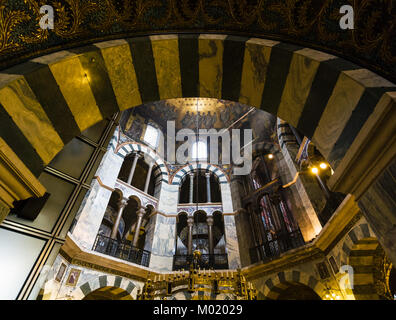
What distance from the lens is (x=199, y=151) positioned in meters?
13.8

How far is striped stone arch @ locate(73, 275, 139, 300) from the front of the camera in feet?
21.6

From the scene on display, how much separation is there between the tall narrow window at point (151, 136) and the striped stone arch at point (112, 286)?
7305 millimetres

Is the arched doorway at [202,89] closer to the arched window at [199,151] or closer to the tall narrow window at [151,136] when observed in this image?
the tall narrow window at [151,136]

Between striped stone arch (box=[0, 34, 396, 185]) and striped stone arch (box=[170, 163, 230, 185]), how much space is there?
10.00 meters

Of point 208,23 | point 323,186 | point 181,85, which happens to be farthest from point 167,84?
point 323,186

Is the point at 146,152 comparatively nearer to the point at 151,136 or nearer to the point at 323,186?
the point at 151,136

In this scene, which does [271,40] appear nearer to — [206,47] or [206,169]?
[206,47]

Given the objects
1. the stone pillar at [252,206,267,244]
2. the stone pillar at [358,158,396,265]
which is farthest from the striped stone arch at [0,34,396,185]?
the stone pillar at [252,206,267,244]

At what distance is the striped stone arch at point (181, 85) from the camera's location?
1369mm

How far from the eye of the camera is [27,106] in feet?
4.76

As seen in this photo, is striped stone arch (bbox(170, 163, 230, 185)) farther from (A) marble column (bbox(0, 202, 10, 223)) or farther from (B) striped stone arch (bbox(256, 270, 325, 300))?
(A) marble column (bbox(0, 202, 10, 223))
